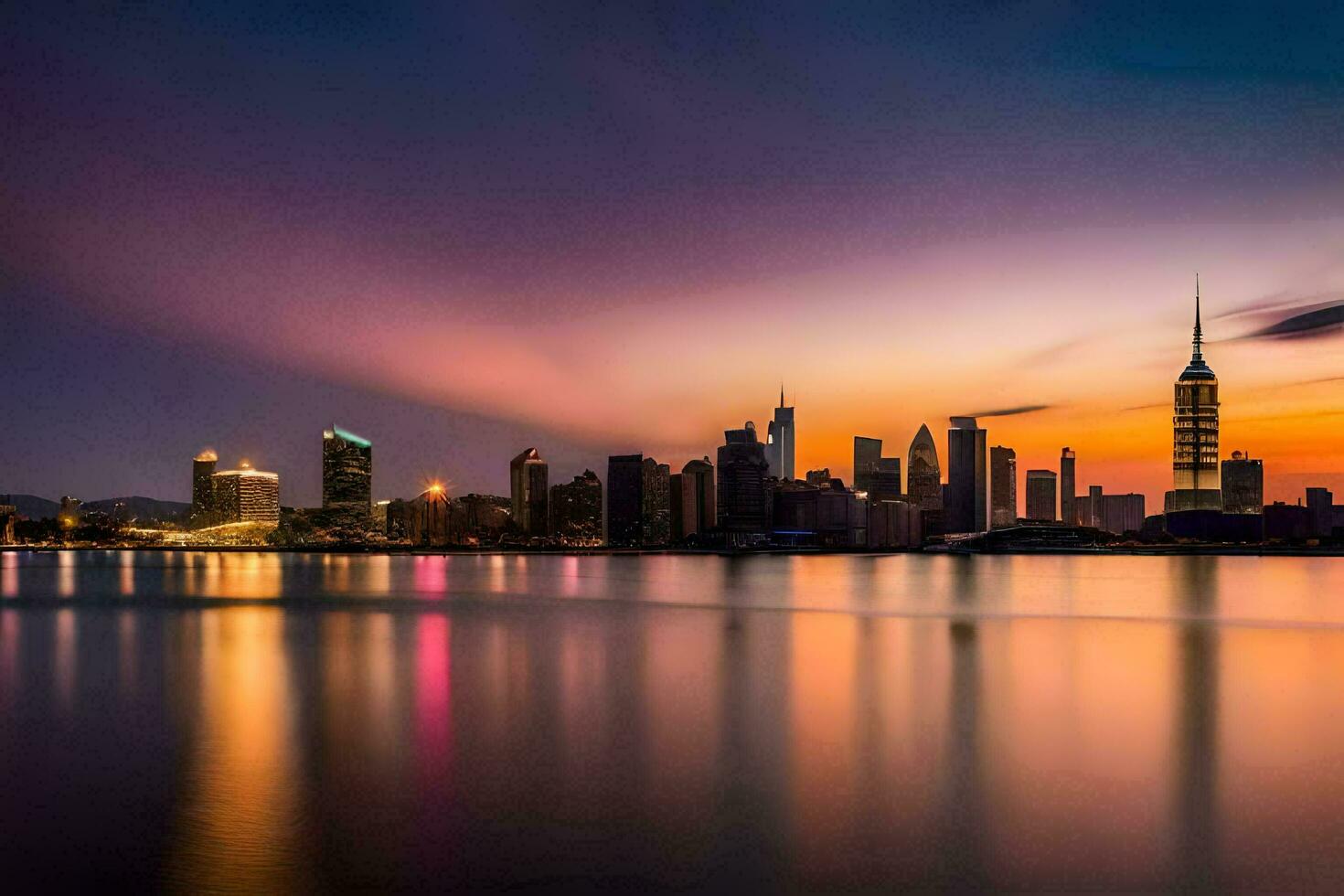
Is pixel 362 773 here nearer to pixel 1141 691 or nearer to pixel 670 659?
pixel 670 659

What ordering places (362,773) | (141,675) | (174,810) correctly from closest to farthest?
1. (174,810)
2. (362,773)
3. (141,675)

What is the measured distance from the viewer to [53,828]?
16.4 metres

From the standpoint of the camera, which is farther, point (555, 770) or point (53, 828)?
point (555, 770)

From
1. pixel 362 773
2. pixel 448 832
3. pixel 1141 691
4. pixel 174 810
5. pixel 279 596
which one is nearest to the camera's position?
pixel 448 832

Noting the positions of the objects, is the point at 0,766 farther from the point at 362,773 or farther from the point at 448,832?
the point at 448,832

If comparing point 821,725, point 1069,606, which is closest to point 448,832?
point 821,725

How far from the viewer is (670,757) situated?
21.6 meters

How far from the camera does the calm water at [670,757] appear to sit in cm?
1466

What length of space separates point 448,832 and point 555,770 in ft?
14.4

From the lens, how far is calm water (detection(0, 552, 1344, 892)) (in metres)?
14.7

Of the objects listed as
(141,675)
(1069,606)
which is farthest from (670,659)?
(1069,606)

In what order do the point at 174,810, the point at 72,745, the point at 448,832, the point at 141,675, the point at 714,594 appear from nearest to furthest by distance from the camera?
the point at 448,832 → the point at 174,810 → the point at 72,745 → the point at 141,675 → the point at 714,594

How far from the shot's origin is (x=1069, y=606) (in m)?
68.1

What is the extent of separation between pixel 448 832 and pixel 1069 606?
198 feet
